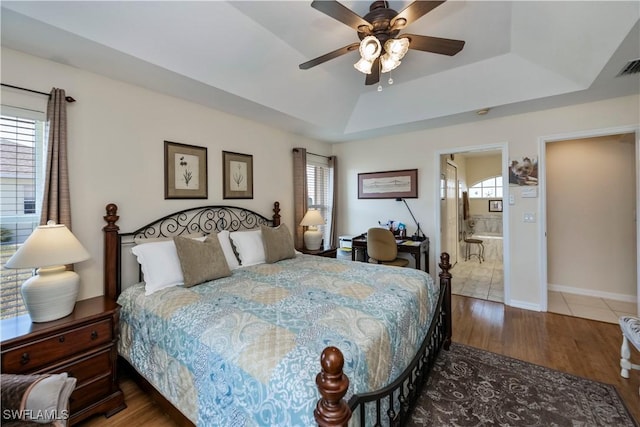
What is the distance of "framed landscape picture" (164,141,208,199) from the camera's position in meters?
2.70

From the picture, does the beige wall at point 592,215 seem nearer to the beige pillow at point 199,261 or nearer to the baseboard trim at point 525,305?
the baseboard trim at point 525,305

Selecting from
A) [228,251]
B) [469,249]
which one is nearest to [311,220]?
[228,251]

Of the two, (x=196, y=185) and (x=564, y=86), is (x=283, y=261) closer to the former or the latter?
(x=196, y=185)

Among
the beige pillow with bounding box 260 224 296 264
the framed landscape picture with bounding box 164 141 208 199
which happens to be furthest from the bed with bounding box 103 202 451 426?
the framed landscape picture with bounding box 164 141 208 199

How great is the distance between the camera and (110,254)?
2256mm

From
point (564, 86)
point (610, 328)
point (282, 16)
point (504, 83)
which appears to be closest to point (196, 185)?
point (282, 16)

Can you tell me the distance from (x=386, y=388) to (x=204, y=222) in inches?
98.8

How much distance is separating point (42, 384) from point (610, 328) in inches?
182

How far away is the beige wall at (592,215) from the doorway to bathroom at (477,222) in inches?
31.0

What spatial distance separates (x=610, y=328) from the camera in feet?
9.26

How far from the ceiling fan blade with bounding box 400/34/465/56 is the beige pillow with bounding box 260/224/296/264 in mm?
2159

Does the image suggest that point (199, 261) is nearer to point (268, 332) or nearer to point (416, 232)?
point (268, 332)

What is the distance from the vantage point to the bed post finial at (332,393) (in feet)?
2.85

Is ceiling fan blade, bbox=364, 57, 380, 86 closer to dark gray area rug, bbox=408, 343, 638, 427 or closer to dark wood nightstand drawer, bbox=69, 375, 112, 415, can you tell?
dark gray area rug, bbox=408, 343, 638, 427
